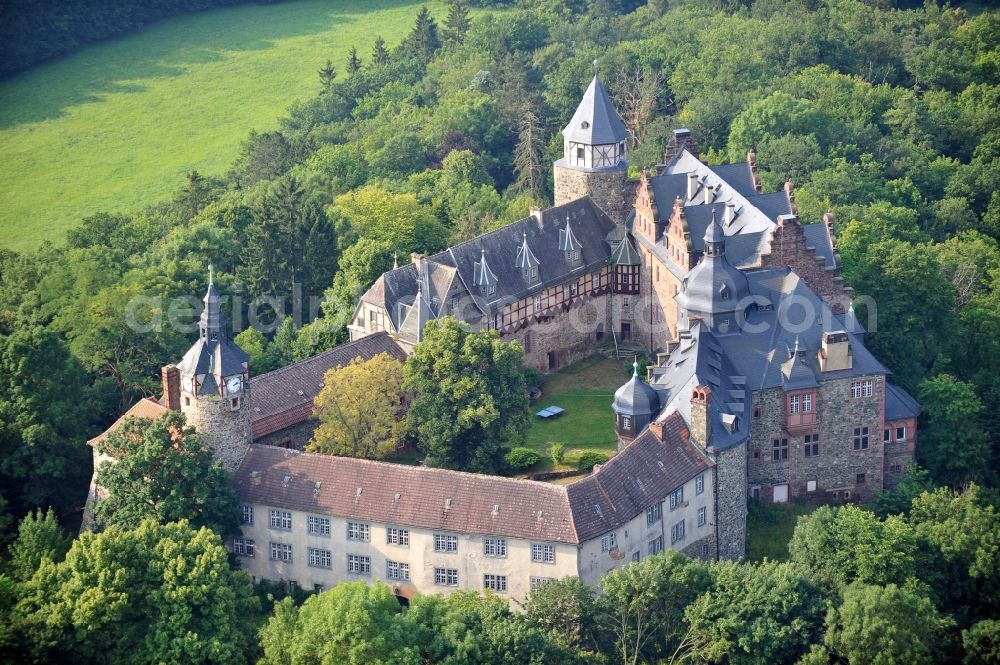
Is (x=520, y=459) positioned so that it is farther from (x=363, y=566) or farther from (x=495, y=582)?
(x=363, y=566)

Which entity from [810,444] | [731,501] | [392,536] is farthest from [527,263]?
[392,536]

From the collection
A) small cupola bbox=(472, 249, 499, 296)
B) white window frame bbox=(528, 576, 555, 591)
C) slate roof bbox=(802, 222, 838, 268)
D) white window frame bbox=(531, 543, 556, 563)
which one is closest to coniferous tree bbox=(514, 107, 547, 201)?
small cupola bbox=(472, 249, 499, 296)

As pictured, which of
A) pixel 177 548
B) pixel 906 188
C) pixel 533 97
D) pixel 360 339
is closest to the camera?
pixel 177 548

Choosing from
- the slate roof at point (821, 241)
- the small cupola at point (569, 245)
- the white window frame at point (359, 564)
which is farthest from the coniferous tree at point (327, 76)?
the white window frame at point (359, 564)

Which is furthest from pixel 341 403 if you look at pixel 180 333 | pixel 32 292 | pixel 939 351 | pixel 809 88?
pixel 809 88

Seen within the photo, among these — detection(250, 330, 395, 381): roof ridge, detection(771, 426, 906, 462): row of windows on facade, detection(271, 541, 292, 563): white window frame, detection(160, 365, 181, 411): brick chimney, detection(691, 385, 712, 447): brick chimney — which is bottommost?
detection(271, 541, 292, 563): white window frame

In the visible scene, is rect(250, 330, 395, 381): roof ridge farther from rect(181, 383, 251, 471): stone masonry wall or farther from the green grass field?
the green grass field

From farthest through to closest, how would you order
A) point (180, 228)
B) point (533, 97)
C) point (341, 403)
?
point (533, 97) < point (180, 228) < point (341, 403)

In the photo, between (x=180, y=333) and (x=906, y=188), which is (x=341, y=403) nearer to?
(x=180, y=333)

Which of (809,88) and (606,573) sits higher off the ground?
(809,88)
